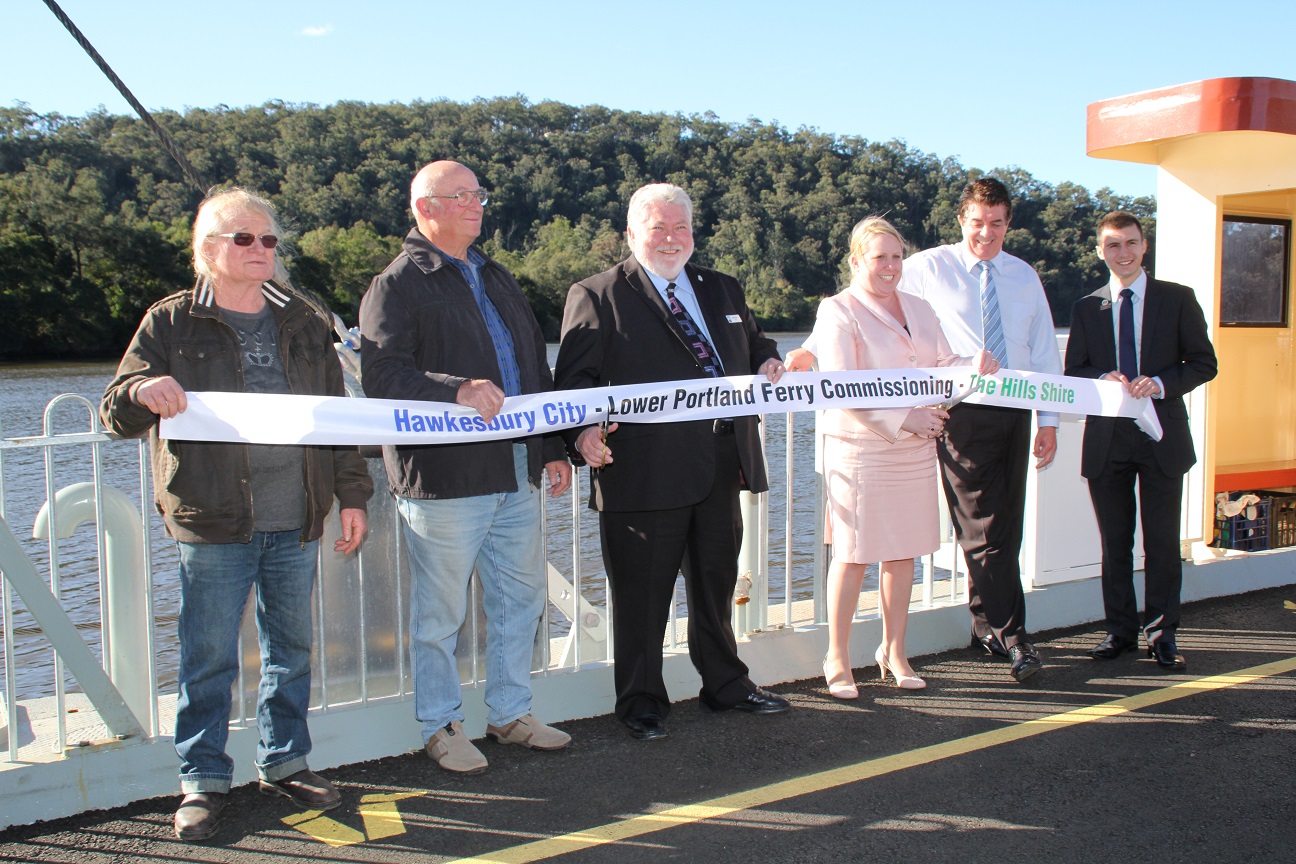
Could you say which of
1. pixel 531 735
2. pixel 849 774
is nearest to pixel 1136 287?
pixel 849 774

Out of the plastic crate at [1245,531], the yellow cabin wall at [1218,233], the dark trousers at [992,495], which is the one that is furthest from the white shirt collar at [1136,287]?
the plastic crate at [1245,531]

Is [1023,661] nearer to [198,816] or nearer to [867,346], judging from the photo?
[867,346]

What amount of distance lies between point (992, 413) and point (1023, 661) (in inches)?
45.0

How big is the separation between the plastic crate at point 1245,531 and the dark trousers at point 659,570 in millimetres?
3934

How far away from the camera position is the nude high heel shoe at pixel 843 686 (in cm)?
434

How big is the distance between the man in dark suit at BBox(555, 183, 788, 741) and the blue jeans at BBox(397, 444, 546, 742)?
13.5 inches

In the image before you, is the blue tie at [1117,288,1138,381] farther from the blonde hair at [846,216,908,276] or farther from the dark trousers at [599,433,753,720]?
the dark trousers at [599,433,753,720]

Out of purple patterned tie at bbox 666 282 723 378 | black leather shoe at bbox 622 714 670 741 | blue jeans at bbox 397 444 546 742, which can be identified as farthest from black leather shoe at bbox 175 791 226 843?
purple patterned tie at bbox 666 282 723 378

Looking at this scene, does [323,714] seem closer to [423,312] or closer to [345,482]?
[345,482]

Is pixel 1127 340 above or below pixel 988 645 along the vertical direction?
above

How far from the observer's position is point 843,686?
437cm

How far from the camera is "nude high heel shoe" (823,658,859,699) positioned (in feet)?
14.3

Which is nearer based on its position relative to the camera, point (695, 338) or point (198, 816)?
point (198, 816)

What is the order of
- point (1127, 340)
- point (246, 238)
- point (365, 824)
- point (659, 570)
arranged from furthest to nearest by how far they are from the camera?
point (1127, 340)
point (659, 570)
point (365, 824)
point (246, 238)
